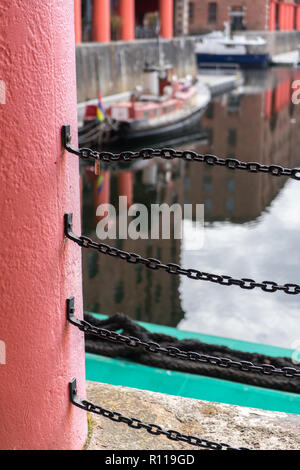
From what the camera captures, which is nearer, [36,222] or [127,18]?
[36,222]

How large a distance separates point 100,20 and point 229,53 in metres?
20.6

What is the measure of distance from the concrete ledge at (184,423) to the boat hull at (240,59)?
121 ft

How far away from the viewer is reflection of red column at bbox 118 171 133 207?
429 inches

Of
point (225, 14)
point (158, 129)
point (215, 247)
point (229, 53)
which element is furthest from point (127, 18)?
point (225, 14)

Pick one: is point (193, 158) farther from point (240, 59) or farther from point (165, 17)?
point (240, 59)

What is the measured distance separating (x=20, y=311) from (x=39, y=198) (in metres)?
0.23

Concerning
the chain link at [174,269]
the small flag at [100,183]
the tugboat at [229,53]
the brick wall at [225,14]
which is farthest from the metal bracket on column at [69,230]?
the brick wall at [225,14]

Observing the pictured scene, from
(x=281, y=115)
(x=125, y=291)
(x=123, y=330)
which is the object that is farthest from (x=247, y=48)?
(x=123, y=330)

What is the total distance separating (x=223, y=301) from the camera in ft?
20.7

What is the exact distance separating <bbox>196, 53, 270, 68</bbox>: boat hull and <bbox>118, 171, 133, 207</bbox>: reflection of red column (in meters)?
26.5

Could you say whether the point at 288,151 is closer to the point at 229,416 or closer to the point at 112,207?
the point at 112,207

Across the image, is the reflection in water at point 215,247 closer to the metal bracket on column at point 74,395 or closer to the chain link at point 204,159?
the metal bracket on column at point 74,395

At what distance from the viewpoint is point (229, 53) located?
37.4 meters

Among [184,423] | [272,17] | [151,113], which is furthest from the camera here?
[272,17]
